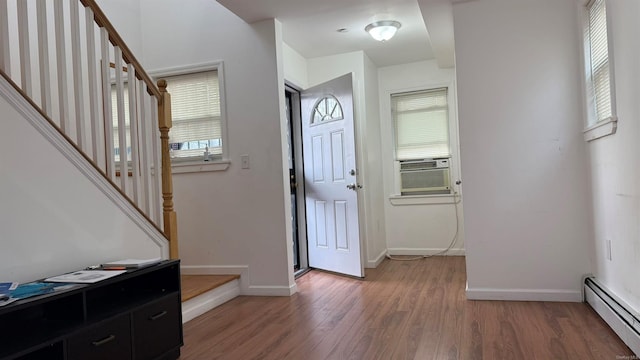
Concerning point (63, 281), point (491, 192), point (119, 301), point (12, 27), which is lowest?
point (119, 301)

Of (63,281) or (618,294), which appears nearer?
(63,281)

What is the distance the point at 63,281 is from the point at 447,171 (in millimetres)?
4313

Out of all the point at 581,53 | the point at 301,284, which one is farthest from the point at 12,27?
the point at 581,53

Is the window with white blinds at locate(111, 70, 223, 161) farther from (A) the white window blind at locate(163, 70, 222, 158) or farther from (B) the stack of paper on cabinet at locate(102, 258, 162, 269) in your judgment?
(B) the stack of paper on cabinet at locate(102, 258, 162, 269)

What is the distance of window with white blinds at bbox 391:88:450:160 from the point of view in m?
5.34

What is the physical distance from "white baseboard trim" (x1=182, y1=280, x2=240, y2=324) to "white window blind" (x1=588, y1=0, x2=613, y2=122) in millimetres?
2922

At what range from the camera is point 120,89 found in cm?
267

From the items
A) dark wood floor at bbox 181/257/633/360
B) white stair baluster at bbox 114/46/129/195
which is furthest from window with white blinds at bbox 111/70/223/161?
dark wood floor at bbox 181/257/633/360

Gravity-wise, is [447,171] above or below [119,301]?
above

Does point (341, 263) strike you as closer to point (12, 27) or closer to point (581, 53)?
point (581, 53)

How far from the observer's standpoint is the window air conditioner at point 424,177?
5320 mm

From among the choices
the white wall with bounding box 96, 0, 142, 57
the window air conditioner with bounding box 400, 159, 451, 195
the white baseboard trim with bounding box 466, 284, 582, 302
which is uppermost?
the white wall with bounding box 96, 0, 142, 57

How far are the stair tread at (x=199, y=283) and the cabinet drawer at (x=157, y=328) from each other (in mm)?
633

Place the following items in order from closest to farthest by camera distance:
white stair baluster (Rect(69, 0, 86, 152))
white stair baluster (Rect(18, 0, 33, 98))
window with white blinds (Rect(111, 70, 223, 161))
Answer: white stair baluster (Rect(18, 0, 33, 98))
white stair baluster (Rect(69, 0, 86, 152))
window with white blinds (Rect(111, 70, 223, 161))
